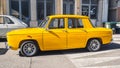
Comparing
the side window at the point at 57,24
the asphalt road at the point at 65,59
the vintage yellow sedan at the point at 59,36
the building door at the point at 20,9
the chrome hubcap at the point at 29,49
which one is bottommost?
the asphalt road at the point at 65,59

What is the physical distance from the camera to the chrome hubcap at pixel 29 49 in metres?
9.35

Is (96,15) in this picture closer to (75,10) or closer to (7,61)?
(75,10)

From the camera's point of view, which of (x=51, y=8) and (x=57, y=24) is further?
(x=51, y=8)

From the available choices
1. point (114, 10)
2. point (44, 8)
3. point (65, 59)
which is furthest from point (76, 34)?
point (114, 10)

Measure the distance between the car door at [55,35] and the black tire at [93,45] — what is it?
124cm

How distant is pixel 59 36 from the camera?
378 inches

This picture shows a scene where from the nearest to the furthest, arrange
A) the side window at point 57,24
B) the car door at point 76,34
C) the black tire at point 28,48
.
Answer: the black tire at point 28,48 < the side window at point 57,24 < the car door at point 76,34

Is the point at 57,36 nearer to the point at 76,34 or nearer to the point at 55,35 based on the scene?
the point at 55,35

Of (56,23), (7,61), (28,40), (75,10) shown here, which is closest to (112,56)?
(56,23)

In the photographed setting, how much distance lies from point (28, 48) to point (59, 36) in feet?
4.59

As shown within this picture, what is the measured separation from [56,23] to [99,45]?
7.55 ft

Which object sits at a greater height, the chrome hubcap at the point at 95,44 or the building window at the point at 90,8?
the building window at the point at 90,8

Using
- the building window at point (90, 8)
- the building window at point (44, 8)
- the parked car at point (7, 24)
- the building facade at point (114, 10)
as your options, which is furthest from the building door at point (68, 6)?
the parked car at point (7, 24)

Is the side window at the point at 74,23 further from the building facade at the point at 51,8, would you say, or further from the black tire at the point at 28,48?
the building facade at the point at 51,8
